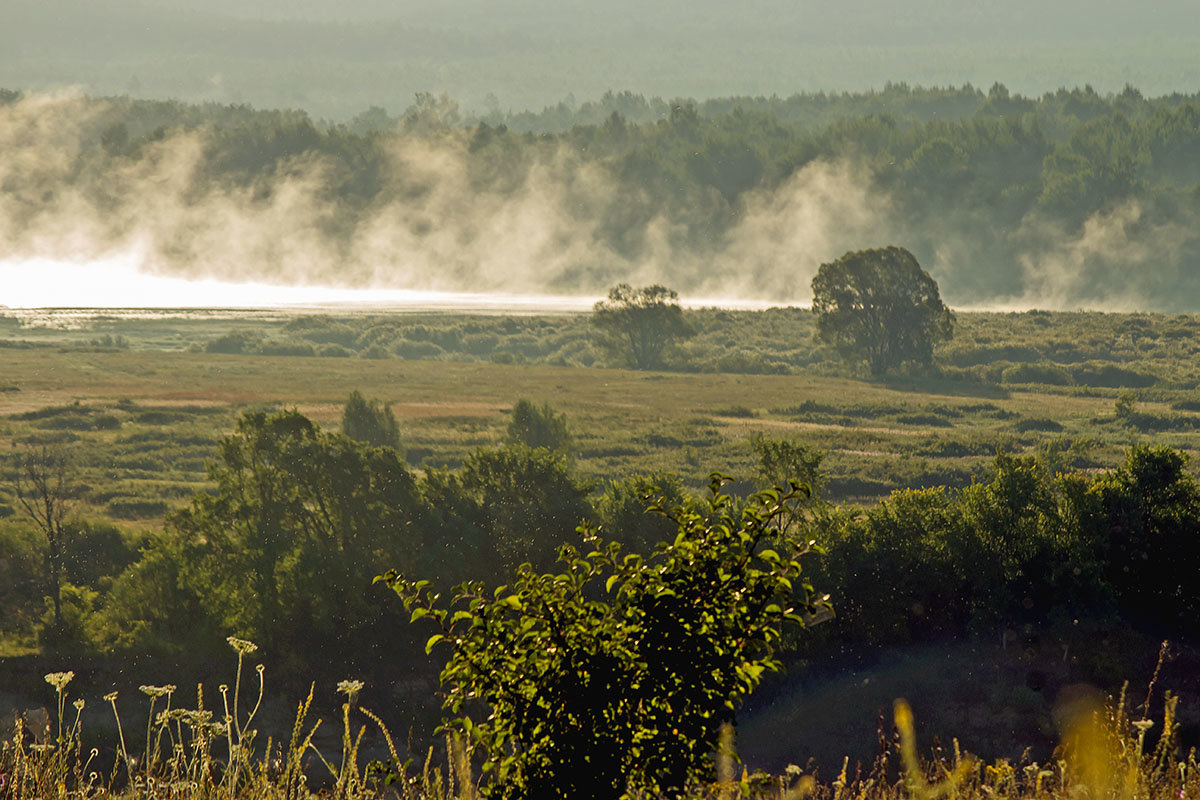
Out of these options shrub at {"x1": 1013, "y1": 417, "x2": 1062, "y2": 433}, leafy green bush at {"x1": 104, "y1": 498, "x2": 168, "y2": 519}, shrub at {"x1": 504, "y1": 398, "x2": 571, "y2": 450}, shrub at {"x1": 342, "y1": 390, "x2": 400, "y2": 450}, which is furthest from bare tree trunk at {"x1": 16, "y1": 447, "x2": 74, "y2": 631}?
shrub at {"x1": 1013, "y1": 417, "x2": 1062, "y2": 433}

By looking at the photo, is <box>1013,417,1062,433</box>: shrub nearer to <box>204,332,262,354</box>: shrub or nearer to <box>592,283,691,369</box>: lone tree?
<box>592,283,691,369</box>: lone tree

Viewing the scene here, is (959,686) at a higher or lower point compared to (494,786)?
lower

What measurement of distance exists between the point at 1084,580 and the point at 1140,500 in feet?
11.4

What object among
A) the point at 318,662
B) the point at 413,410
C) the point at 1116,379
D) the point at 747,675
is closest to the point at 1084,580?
the point at 318,662

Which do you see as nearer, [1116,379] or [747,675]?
[747,675]

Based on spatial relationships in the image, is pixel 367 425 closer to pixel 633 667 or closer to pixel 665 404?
pixel 665 404

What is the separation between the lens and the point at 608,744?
7.66m

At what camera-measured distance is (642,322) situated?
166 m

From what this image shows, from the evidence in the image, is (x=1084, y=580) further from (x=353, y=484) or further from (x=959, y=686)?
(x=353, y=484)

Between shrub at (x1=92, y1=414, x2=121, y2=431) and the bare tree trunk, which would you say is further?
shrub at (x1=92, y1=414, x2=121, y2=431)

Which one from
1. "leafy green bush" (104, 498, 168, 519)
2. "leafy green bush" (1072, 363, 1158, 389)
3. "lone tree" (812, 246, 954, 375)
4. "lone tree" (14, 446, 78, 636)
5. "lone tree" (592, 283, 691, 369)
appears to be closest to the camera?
"lone tree" (14, 446, 78, 636)

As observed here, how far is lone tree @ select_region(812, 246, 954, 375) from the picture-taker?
150 m

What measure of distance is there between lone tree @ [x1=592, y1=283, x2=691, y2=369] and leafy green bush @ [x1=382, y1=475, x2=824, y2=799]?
157717 millimetres

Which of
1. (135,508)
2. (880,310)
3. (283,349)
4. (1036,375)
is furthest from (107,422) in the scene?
(1036,375)
